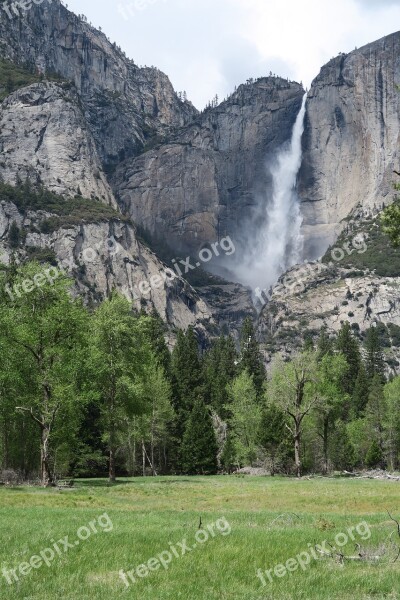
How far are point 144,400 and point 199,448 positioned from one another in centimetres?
2164

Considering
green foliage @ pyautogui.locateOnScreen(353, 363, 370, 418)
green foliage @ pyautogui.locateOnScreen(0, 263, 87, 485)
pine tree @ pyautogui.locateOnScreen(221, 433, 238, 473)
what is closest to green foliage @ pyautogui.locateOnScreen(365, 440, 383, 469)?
green foliage @ pyautogui.locateOnScreen(353, 363, 370, 418)

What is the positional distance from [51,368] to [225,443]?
135 feet

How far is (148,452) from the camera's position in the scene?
79625 mm

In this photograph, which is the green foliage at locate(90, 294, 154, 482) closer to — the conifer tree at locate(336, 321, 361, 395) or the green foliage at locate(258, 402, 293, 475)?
the green foliage at locate(258, 402, 293, 475)

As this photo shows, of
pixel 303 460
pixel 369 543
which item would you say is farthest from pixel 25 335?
pixel 303 460

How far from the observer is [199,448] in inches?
2574

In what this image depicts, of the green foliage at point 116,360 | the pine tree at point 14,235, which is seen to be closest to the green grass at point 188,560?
the green foliage at point 116,360

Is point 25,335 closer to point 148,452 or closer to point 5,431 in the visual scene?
point 5,431

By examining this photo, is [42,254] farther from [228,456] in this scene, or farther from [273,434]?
[273,434]

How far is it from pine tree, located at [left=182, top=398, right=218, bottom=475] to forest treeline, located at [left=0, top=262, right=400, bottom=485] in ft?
0.43

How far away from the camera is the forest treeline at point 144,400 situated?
37750 mm

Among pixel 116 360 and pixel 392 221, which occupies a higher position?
pixel 392 221

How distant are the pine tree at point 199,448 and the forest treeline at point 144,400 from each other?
13 cm

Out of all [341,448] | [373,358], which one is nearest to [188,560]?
[341,448]
